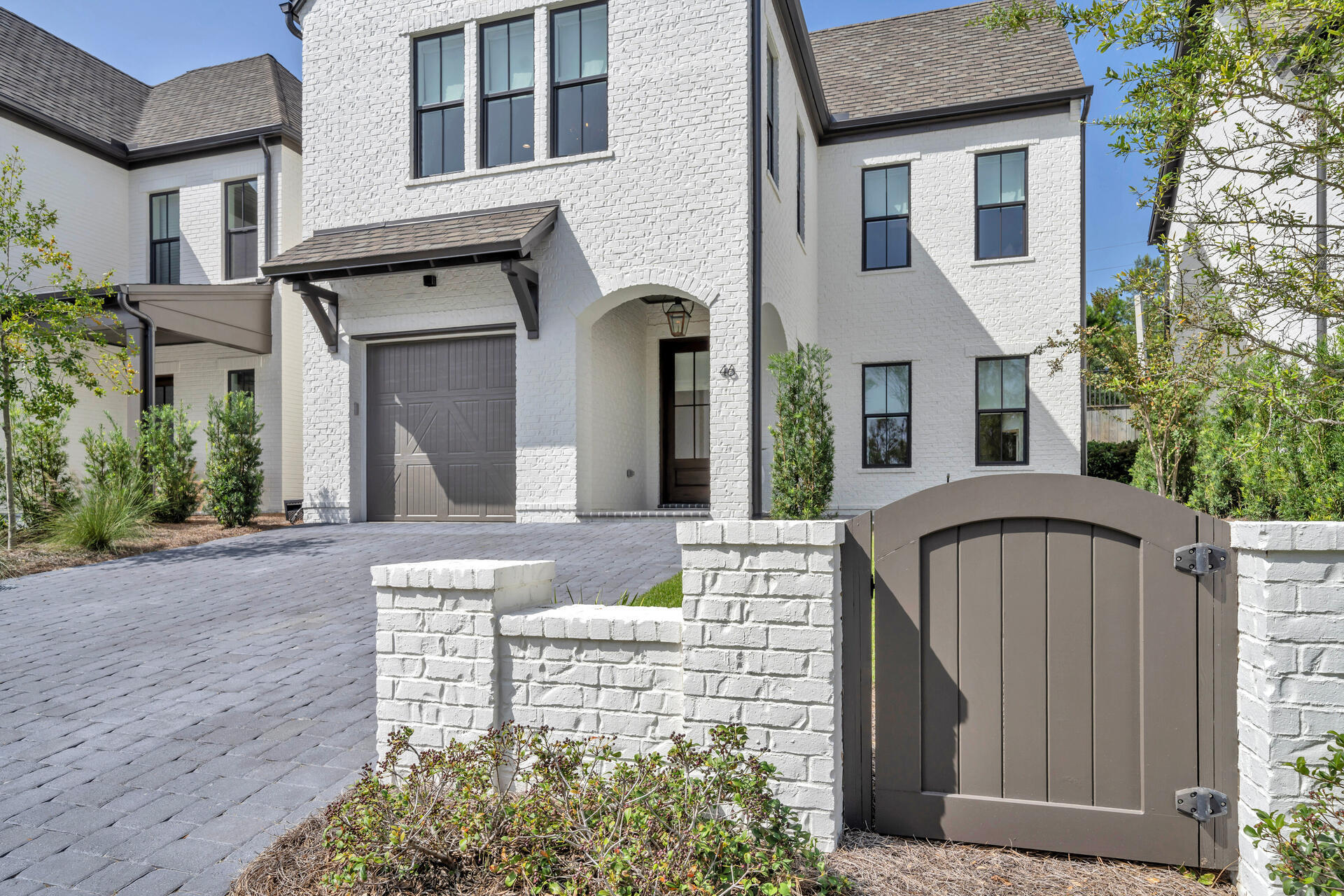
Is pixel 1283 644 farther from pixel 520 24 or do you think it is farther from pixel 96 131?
pixel 96 131

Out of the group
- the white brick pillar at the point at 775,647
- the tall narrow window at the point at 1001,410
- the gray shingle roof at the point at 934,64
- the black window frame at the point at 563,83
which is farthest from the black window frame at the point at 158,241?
the white brick pillar at the point at 775,647

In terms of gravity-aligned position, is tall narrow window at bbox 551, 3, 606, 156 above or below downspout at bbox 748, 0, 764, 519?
above

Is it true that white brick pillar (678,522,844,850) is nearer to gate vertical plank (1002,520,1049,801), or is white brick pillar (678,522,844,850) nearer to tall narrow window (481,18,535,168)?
gate vertical plank (1002,520,1049,801)

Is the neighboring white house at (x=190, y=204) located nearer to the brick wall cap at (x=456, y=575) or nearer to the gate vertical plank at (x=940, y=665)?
the brick wall cap at (x=456, y=575)

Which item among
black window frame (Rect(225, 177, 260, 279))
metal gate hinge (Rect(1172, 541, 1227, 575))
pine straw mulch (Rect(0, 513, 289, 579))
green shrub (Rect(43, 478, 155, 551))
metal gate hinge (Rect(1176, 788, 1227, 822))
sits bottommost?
metal gate hinge (Rect(1176, 788, 1227, 822))

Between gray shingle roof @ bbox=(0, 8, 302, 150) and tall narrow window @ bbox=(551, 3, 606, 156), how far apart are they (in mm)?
6425

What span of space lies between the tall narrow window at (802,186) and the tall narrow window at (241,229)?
9.81 metres

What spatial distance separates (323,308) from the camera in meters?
11.6

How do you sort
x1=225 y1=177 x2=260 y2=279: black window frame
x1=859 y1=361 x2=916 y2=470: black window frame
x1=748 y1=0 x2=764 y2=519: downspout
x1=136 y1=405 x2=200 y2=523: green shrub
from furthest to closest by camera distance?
1. x1=225 y1=177 x2=260 y2=279: black window frame
2. x1=859 y1=361 x2=916 y2=470: black window frame
3. x1=136 y1=405 x2=200 y2=523: green shrub
4. x1=748 y1=0 x2=764 y2=519: downspout

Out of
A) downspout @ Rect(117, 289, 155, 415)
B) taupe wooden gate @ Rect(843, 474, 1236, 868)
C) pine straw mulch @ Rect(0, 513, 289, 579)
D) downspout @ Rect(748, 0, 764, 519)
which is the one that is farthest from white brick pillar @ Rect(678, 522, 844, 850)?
downspout @ Rect(117, 289, 155, 415)

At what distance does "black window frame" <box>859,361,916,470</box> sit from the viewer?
45.3ft

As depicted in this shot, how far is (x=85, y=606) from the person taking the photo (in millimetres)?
6730

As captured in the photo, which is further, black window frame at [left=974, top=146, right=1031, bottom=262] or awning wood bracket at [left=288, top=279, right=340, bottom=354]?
black window frame at [left=974, top=146, right=1031, bottom=262]

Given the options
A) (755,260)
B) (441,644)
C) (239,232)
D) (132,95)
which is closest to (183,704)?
(441,644)
